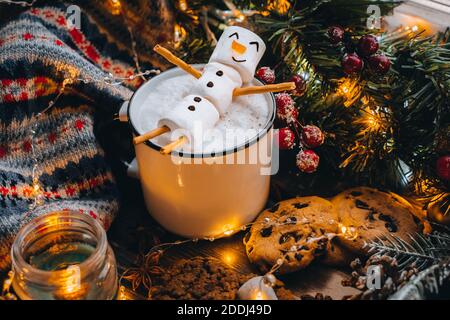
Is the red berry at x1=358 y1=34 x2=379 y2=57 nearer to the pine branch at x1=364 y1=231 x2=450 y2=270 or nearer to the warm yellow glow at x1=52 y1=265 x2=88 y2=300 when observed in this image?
the pine branch at x1=364 y1=231 x2=450 y2=270

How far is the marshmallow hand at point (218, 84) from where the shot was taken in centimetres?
74

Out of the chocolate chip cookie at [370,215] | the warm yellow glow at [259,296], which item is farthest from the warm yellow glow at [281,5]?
the warm yellow glow at [259,296]

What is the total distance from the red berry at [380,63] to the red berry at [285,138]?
0.51 feet

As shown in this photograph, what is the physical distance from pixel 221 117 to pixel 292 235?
20cm

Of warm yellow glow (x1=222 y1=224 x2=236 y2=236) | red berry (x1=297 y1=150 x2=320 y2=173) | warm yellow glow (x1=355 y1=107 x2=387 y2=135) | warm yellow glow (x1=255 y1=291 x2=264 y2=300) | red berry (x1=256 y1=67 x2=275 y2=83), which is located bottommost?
warm yellow glow (x1=222 y1=224 x2=236 y2=236)

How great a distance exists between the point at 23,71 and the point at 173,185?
296 mm

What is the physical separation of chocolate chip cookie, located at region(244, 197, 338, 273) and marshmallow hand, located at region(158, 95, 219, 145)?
7.1 inches

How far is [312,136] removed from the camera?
0.80 m

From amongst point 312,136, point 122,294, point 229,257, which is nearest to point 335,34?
point 312,136

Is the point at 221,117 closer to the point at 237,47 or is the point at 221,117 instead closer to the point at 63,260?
the point at 237,47

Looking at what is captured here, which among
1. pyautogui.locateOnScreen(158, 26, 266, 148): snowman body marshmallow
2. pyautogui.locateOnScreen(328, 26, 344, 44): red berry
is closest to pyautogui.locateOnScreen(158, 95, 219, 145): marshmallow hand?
pyautogui.locateOnScreen(158, 26, 266, 148): snowman body marshmallow

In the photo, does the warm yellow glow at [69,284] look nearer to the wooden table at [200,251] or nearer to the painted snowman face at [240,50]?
the wooden table at [200,251]

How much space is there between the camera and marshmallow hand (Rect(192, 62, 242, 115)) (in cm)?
74
